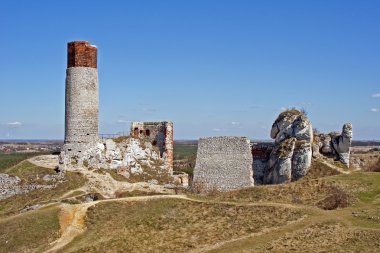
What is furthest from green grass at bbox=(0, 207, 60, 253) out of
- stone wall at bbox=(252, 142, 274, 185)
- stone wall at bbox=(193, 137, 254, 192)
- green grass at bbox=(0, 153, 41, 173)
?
stone wall at bbox=(252, 142, 274, 185)

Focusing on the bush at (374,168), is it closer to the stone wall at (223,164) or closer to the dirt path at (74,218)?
the stone wall at (223,164)

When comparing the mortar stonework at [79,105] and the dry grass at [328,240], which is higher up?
the mortar stonework at [79,105]

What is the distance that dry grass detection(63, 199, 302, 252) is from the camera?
30.8 meters

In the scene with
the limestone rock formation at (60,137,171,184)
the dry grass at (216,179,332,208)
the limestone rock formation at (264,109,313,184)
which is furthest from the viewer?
the limestone rock formation at (60,137,171,184)

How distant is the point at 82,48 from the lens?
49.7m

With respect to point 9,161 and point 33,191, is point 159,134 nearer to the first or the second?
point 33,191

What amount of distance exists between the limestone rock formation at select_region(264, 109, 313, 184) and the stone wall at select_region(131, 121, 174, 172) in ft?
40.4

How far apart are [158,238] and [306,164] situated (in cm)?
1770

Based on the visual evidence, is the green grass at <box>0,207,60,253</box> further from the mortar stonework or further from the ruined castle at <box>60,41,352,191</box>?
the mortar stonework

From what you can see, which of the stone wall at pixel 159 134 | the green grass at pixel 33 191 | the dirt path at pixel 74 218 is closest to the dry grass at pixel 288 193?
the dirt path at pixel 74 218

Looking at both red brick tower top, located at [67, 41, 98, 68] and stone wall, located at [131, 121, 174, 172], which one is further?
stone wall, located at [131, 121, 174, 172]

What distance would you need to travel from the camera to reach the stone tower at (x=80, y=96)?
49.3m

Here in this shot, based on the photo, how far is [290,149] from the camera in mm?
44656

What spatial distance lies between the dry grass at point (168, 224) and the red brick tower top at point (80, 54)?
17791mm
